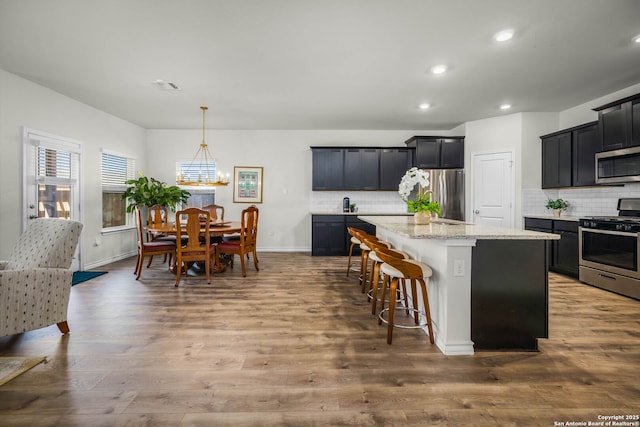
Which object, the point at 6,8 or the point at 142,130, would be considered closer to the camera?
the point at 6,8

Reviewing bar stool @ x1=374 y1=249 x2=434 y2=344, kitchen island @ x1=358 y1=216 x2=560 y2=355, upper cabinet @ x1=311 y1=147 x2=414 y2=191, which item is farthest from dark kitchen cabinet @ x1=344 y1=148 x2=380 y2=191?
kitchen island @ x1=358 y1=216 x2=560 y2=355

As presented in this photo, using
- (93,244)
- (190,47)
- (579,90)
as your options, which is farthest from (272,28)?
(93,244)

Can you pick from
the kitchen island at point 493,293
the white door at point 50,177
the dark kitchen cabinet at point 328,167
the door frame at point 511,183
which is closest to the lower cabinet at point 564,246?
the door frame at point 511,183

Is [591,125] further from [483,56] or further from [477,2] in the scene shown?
[477,2]

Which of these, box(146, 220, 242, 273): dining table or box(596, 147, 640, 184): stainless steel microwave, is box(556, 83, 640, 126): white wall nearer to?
box(596, 147, 640, 184): stainless steel microwave

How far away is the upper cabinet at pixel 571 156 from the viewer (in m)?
4.39

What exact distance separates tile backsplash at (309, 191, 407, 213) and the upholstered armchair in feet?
15.3

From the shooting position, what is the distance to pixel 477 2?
2369 mm

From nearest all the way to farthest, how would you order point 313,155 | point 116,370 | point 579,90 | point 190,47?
1. point 116,370
2. point 190,47
3. point 579,90
4. point 313,155

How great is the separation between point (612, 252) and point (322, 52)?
419 cm

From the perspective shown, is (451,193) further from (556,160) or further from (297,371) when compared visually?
(297,371)

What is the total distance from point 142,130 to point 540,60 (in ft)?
23.2

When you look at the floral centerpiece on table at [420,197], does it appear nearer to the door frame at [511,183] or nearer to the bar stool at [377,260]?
the bar stool at [377,260]

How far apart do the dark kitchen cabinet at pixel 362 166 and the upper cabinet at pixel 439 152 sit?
868 mm
